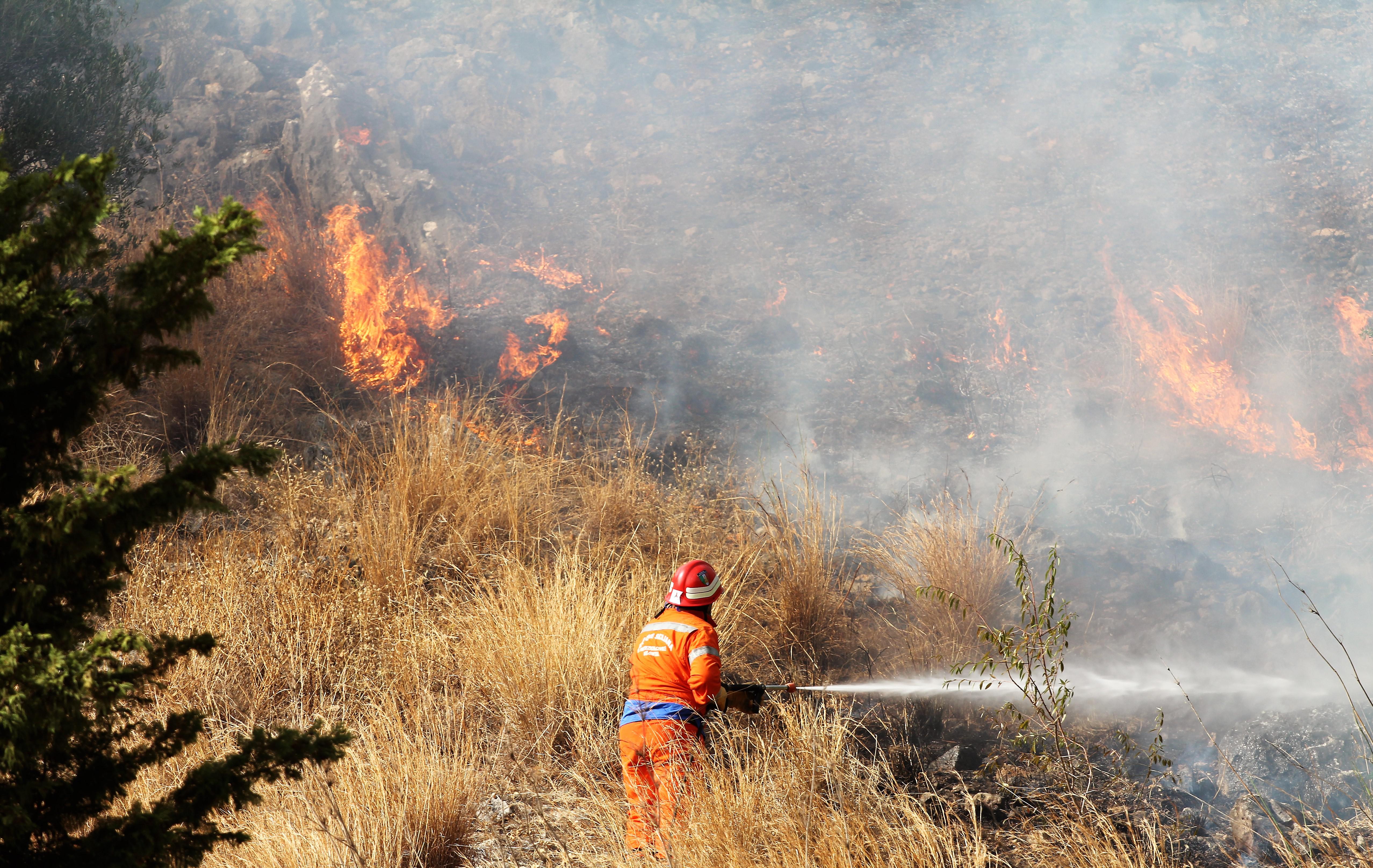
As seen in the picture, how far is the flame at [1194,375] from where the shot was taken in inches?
275

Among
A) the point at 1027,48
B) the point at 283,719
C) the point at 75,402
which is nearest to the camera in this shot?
the point at 75,402

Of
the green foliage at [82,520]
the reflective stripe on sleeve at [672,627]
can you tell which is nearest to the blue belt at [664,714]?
the reflective stripe on sleeve at [672,627]

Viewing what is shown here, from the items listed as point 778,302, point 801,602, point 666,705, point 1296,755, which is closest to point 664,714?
point 666,705

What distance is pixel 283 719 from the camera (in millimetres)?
3773

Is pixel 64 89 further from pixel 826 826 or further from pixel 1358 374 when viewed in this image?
pixel 1358 374

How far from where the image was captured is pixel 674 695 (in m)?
3.53

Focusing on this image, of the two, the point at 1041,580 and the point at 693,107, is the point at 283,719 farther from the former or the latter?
the point at 693,107

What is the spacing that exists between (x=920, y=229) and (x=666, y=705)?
6.83m

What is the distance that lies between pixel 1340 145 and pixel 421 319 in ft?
31.6

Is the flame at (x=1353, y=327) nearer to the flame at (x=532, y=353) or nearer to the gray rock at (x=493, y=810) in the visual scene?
the flame at (x=532, y=353)

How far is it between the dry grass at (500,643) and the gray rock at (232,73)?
17.7 ft

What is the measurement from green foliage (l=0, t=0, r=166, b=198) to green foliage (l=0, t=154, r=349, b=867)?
509 centimetres

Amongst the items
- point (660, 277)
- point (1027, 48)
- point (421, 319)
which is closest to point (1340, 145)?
point (1027, 48)

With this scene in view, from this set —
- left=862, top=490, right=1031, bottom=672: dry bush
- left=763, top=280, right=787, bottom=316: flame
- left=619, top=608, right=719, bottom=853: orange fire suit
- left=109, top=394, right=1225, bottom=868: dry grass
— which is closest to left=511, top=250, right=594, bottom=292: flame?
left=763, top=280, right=787, bottom=316: flame
